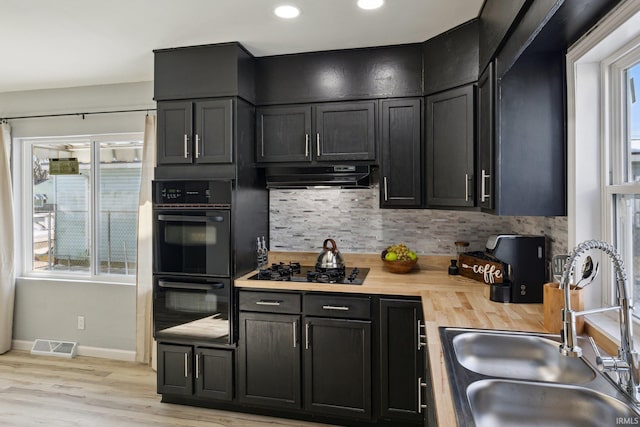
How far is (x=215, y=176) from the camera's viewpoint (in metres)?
2.80

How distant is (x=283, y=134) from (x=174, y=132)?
0.77 meters

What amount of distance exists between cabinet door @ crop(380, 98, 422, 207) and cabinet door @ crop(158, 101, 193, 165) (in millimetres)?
1372

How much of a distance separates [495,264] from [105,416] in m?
2.73

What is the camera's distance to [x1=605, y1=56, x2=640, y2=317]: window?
63.1 inches

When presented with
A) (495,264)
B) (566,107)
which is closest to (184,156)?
(495,264)

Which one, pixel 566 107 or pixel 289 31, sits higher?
pixel 289 31

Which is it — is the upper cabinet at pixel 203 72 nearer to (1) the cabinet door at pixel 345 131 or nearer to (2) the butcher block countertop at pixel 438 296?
(1) the cabinet door at pixel 345 131

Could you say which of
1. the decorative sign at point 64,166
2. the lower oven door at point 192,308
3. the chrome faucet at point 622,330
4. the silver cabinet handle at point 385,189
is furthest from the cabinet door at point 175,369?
the chrome faucet at point 622,330

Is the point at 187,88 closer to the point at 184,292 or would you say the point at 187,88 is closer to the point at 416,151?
the point at 184,292

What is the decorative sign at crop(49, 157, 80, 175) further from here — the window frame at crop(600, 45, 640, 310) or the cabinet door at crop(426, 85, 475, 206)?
the window frame at crop(600, 45, 640, 310)

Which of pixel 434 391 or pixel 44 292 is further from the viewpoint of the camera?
pixel 44 292

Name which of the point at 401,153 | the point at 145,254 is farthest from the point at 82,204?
the point at 401,153

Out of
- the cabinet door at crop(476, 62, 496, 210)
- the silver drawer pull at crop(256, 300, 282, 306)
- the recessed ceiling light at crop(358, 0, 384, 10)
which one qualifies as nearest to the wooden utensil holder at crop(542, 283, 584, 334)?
the cabinet door at crop(476, 62, 496, 210)

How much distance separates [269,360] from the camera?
2691 millimetres
